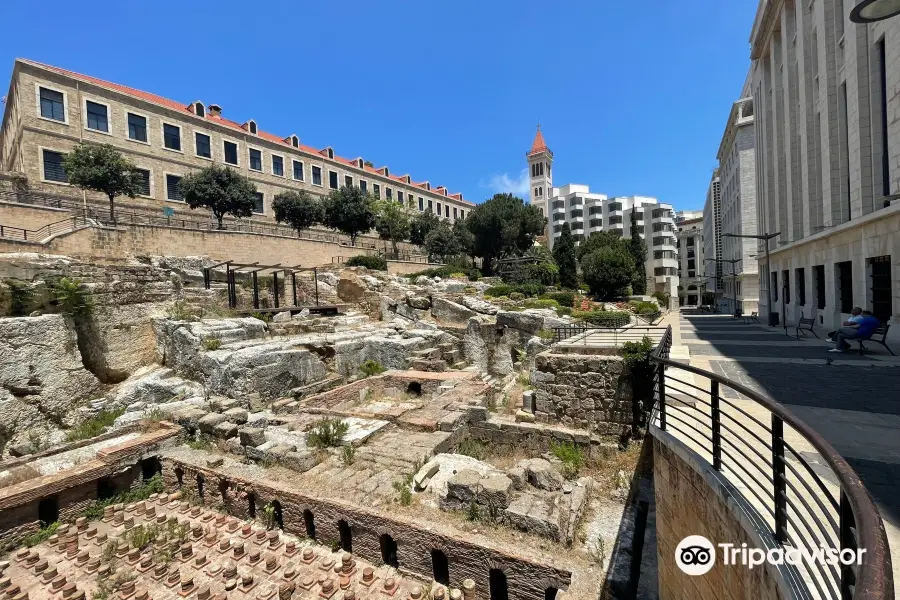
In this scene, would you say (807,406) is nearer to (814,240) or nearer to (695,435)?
(695,435)

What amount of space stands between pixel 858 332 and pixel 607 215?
67.1 meters

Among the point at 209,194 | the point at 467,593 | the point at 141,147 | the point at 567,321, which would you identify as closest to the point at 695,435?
the point at 467,593

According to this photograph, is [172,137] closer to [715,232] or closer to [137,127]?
[137,127]

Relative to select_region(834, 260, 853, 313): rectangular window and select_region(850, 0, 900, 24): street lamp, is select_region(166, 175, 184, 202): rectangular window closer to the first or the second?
select_region(850, 0, 900, 24): street lamp

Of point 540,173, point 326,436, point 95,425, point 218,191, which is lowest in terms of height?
point 95,425

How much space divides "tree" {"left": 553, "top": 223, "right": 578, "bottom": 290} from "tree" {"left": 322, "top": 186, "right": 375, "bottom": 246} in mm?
20559

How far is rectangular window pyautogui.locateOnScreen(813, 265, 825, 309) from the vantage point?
734 inches

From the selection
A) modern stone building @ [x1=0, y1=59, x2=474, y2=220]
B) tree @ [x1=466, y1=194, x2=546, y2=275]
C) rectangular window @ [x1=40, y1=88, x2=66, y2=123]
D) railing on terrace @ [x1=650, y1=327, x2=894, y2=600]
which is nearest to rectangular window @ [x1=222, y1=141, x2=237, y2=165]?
modern stone building @ [x1=0, y1=59, x2=474, y2=220]

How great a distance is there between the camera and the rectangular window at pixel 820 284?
18641 mm

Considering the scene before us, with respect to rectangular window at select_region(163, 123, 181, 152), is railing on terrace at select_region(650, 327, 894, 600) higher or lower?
lower

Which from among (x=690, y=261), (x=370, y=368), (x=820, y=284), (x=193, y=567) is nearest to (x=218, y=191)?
(x=370, y=368)

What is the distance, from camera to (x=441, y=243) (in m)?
42.8

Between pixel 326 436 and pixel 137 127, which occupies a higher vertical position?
pixel 137 127

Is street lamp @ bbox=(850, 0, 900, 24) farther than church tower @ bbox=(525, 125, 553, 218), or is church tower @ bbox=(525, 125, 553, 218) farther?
church tower @ bbox=(525, 125, 553, 218)
